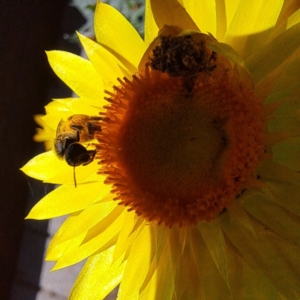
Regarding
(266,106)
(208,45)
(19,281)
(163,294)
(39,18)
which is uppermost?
(39,18)

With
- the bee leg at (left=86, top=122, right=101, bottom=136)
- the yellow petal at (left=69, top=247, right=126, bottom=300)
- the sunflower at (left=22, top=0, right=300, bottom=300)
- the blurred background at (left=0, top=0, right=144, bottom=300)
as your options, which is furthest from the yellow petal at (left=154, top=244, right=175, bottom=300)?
the blurred background at (left=0, top=0, right=144, bottom=300)

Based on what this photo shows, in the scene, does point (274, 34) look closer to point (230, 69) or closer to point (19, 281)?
point (230, 69)

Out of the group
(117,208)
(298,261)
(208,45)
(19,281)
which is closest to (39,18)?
(19,281)

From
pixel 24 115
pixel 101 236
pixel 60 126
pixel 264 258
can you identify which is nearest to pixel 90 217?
pixel 101 236

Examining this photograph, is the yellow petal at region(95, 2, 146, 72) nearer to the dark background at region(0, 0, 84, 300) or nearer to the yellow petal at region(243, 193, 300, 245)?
the yellow petal at region(243, 193, 300, 245)

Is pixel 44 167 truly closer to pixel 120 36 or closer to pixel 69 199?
pixel 69 199

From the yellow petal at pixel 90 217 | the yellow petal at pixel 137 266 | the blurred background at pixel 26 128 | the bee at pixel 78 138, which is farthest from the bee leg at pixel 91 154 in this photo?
the blurred background at pixel 26 128

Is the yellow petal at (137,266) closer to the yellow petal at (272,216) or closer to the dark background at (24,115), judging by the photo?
the yellow petal at (272,216)
